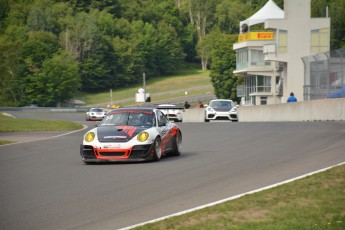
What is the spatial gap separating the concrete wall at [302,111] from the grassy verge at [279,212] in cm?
2440

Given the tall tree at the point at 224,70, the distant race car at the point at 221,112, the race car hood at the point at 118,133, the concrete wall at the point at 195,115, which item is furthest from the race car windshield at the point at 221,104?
the tall tree at the point at 224,70

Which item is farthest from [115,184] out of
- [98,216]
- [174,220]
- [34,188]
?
[174,220]

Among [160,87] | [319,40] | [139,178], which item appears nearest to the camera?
[139,178]

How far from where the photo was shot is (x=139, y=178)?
15414mm

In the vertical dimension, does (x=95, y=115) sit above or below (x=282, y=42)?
below

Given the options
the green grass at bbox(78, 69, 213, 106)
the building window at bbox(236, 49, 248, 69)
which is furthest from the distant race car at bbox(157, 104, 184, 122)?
the green grass at bbox(78, 69, 213, 106)

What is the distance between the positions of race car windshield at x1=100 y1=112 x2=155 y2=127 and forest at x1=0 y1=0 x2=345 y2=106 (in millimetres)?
101679

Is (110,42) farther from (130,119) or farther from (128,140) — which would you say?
(128,140)

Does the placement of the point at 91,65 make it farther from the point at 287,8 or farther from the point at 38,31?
the point at 287,8

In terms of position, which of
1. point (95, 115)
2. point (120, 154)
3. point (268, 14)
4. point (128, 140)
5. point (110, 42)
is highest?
point (268, 14)

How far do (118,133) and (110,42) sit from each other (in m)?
149

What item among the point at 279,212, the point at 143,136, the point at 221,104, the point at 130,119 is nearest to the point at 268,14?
the point at 221,104

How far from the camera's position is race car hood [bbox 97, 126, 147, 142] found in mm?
18812

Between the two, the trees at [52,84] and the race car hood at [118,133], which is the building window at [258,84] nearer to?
the trees at [52,84]
